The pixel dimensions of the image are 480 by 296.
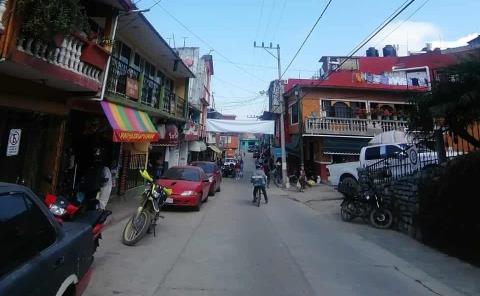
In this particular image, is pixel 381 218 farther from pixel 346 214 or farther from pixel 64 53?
pixel 64 53

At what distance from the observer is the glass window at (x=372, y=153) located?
725 inches

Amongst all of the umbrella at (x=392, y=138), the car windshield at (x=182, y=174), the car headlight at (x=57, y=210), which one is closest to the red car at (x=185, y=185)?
the car windshield at (x=182, y=174)

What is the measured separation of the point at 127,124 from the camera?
1182 centimetres

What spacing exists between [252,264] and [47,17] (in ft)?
18.2

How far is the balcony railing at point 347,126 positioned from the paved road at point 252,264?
1698cm

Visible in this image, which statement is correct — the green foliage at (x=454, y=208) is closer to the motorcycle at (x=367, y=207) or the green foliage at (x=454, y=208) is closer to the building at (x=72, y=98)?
the motorcycle at (x=367, y=207)

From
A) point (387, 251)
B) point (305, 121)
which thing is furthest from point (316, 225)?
point (305, 121)

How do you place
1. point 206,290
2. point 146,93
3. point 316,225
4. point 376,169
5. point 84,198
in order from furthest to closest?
point 146,93, point 376,169, point 316,225, point 84,198, point 206,290

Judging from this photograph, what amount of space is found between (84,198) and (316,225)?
21.7 ft

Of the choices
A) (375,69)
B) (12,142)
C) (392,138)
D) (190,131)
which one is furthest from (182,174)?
(375,69)

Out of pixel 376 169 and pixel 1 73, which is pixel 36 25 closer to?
pixel 1 73

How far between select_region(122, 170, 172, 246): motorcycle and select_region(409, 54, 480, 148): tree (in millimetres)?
6602

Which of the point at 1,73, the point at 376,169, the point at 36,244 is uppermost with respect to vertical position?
the point at 1,73

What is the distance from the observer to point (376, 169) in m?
14.1
